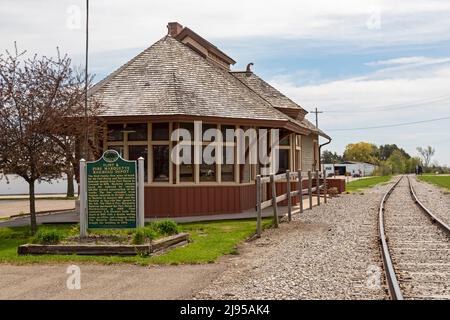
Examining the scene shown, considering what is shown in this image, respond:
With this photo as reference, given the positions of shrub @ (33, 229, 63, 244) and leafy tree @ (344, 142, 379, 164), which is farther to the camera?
leafy tree @ (344, 142, 379, 164)

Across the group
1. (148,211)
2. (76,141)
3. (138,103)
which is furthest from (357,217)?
(76,141)

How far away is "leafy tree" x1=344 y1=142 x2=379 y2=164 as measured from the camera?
6777 inches

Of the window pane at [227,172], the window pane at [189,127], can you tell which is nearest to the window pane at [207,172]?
the window pane at [227,172]

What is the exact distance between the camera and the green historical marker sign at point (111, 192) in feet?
38.3

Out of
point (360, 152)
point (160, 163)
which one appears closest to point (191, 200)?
point (160, 163)

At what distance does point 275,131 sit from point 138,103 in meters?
6.31

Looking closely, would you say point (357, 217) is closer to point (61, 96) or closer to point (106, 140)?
point (106, 140)

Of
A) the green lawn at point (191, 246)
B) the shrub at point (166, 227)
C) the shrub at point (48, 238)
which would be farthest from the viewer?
the shrub at point (166, 227)

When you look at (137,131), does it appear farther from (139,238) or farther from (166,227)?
(139,238)

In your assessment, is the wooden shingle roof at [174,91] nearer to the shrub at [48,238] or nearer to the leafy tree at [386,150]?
the shrub at [48,238]

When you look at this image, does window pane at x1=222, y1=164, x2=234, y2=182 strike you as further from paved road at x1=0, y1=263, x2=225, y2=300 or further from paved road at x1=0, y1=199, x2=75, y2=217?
paved road at x1=0, y1=263, x2=225, y2=300

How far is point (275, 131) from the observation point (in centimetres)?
2231

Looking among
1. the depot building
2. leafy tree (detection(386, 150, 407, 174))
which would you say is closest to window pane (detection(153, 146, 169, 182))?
the depot building

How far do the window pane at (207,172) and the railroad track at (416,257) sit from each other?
5.29 meters
